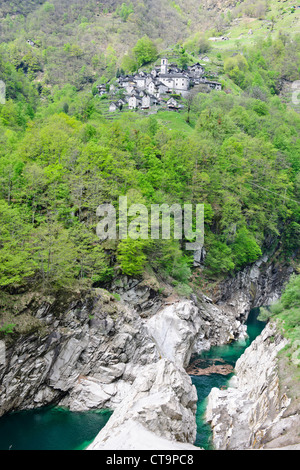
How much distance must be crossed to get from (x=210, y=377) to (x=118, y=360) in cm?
965

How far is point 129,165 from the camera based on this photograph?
41031mm

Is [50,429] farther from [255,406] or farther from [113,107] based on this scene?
[113,107]

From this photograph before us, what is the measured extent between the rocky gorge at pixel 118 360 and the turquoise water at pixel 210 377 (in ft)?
2.88

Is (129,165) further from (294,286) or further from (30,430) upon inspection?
(30,430)

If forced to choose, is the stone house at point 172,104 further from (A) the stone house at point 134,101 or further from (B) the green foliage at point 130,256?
(B) the green foliage at point 130,256

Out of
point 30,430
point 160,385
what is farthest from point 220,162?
point 30,430

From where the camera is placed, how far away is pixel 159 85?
9119 centimetres

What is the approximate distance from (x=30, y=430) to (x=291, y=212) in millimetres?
47422

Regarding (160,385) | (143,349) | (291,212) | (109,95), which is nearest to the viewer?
(160,385)

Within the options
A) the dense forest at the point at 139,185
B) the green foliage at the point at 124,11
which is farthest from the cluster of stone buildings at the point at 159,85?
the green foliage at the point at 124,11

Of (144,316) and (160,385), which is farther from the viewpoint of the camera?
(144,316)

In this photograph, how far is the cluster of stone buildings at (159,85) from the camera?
82938mm

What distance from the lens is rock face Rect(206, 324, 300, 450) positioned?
62.3ft

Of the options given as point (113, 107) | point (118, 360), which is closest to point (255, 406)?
point (118, 360)
